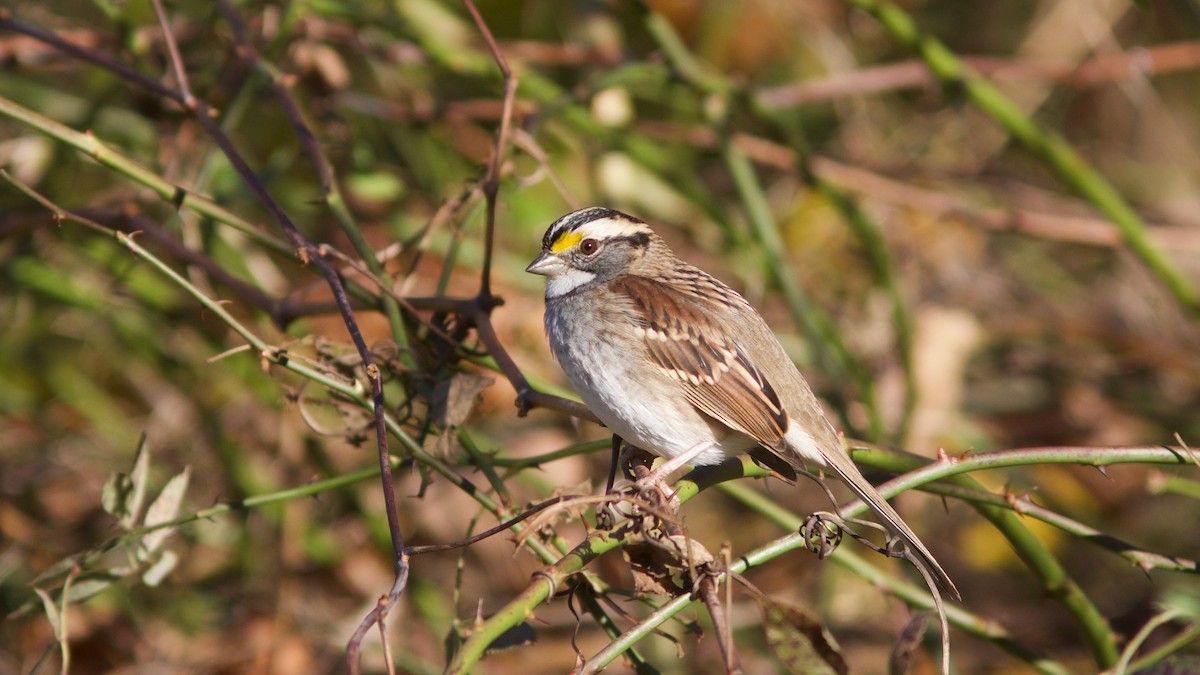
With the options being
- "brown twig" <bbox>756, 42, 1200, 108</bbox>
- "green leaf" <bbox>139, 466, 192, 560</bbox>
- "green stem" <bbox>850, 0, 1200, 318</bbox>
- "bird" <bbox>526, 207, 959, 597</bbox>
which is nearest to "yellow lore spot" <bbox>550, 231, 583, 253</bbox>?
"bird" <bbox>526, 207, 959, 597</bbox>

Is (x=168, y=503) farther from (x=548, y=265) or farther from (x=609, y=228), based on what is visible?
(x=609, y=228)

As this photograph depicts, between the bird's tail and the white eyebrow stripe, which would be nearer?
the bird's tail

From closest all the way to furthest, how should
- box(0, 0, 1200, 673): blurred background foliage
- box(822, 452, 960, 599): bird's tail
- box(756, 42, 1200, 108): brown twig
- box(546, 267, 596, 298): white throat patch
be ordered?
box(822, 452, 960, 599): bird's tail, box(546, 267, 596, 298): white throat patch, box(0, 0, 1200, 673): blurred background foliage, box(756, 42, 1200, 108): brown twig

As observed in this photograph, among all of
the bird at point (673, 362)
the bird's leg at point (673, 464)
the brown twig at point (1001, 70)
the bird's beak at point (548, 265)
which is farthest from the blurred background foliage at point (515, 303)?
the bird's leg at point (673, 464)

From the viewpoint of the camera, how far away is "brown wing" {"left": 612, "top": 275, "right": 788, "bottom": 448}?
2615 mm

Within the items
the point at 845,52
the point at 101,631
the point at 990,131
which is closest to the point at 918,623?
the point at 101,631

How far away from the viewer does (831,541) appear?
6.53 feet

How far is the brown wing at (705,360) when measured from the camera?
8.58 feet

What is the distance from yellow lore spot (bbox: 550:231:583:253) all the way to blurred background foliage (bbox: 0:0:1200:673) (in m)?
0.21

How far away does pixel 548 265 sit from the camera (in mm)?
3057

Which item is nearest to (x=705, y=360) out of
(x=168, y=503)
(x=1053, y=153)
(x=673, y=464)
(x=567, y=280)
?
(x=673, y=464)

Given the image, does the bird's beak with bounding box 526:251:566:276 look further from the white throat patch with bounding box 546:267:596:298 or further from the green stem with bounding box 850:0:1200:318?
the green stem with bounding box 850:0:1200:318

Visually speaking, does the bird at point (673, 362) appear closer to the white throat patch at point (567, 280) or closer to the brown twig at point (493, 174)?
the white throat patch at point (567, 280)

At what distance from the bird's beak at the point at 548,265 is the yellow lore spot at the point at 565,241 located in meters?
0.02
